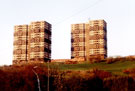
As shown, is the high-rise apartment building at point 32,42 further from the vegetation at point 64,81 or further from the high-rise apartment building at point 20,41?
the vegetation at point 64,81

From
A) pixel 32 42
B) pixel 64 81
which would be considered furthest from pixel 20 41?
pixel 64 81

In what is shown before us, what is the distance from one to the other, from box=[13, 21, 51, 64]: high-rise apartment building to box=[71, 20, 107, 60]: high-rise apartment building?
40.5 feet

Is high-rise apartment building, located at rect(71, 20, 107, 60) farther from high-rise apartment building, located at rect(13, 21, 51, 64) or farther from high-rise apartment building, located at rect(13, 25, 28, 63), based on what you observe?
high-rise apartment building, located at rect(13, 25, 28, 63)

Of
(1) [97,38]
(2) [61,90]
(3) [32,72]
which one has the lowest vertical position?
(2) [61,90]

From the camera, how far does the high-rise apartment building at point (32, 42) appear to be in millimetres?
114312

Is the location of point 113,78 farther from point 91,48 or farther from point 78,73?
point 91,48

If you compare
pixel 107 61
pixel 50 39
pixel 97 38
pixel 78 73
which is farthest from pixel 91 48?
pixel 78 73

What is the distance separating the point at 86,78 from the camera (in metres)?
46.9

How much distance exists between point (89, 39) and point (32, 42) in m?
26.2

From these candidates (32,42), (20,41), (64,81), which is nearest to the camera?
(64,81)

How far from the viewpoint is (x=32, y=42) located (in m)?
118

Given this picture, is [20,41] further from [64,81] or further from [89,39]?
[64,81]

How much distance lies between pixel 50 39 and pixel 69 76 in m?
76.5

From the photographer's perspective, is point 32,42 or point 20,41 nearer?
point 32,42
